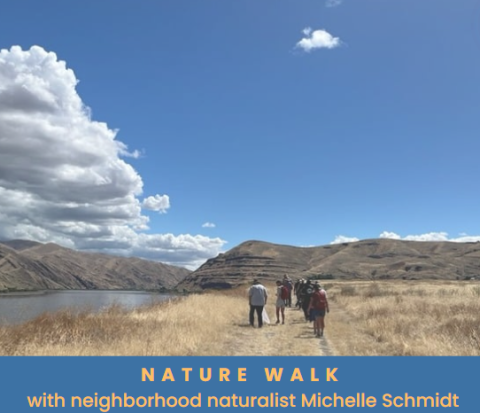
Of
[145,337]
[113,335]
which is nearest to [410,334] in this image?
[145,337]

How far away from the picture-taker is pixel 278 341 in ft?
50.9

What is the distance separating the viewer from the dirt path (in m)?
13.2

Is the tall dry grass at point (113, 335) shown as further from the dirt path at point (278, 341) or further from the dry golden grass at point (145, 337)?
the dirt path at point (278, 341)

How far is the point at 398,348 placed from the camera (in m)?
13.2

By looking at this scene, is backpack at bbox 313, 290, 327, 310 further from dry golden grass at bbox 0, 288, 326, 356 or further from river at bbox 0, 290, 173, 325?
river at bbox 0, 290, 173, 325

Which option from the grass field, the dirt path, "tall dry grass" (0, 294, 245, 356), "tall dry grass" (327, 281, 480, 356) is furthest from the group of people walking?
"tall dry grass" (0, 294, 245, 356)

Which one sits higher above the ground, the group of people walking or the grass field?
the group of people walking

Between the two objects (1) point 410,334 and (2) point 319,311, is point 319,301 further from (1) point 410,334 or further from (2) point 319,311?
(1) point 410,334

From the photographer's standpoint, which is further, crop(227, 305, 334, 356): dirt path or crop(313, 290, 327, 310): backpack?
crop(313, 290, 327, 310): backpack

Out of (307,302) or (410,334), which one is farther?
(307,302)

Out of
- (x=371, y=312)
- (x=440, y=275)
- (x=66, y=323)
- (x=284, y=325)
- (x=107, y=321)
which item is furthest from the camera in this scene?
(x=440, y=275)
